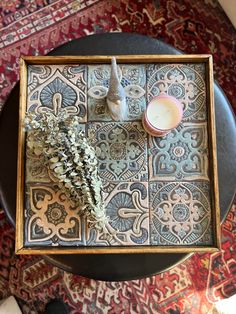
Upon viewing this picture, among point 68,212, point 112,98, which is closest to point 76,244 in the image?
point 68,212

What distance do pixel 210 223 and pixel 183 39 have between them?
850 mm

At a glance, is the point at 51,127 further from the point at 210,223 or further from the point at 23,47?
the point at 23,47

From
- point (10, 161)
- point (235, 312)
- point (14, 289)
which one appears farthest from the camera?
point (14, 289)

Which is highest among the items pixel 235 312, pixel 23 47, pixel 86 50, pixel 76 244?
pixel 23 47

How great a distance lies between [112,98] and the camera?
943 millimetres

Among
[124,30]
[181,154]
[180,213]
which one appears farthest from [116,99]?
[124,30]

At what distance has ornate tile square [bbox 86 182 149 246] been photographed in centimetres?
97

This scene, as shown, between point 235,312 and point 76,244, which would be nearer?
point 76,244

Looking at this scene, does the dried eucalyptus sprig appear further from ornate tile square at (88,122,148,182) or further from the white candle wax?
the white candle wax

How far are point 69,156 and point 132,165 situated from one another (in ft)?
0.66

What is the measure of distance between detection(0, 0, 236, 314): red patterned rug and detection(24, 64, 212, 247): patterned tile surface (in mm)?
527

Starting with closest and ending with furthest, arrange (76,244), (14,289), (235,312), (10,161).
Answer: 1. (76,244)
2. (10,161)
3. (235,312)
4. (14,289)

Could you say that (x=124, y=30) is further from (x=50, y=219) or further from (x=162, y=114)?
(x=50, y=219)

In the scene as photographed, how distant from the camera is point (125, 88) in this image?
1032 mm
